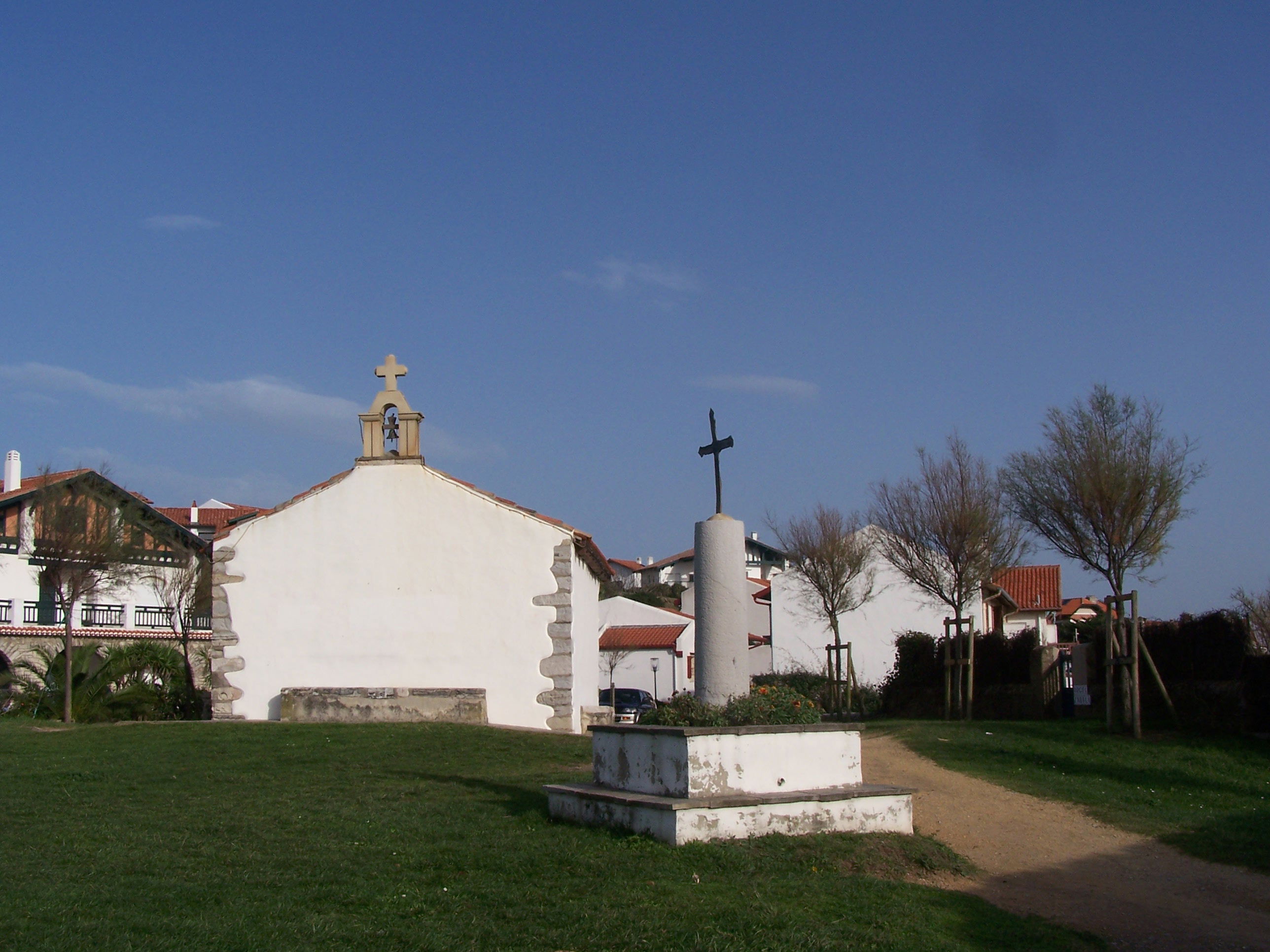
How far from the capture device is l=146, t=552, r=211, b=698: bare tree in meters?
32.0

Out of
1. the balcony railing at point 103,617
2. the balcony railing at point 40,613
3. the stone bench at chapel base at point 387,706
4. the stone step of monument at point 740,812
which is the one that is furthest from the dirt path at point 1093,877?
the balcony railing at point 40,613

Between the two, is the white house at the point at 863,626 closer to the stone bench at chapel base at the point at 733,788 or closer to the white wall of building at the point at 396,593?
the white wall of building at the point at 396,593

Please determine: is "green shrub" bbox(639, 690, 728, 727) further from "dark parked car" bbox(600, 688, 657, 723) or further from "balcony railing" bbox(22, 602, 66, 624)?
"balcony railing" bbox(22, 602, 66, 624)

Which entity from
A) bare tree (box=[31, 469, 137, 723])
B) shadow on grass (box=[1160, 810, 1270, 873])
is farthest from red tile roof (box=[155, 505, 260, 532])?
shadow on grass (box=[1160, 810, 1270, 873])

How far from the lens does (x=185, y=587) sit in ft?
107

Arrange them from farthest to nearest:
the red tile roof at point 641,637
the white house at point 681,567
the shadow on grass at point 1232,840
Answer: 1. the white house at point 681,567
2. the red tile roof at point 641,637
3. the shadow on grass at point 1232,840

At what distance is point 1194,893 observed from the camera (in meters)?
8.77

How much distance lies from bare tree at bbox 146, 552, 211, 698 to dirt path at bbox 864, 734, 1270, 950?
2445 cm

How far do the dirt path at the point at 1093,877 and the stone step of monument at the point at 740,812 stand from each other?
0.86 m

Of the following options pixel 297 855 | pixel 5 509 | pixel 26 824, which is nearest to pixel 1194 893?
pixel 297 855

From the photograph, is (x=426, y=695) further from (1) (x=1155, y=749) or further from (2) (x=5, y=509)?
(2) (x=5, y=509)

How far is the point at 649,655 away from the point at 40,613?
25.3 metres

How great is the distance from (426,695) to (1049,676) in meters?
12.9

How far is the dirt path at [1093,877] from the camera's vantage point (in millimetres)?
7660
